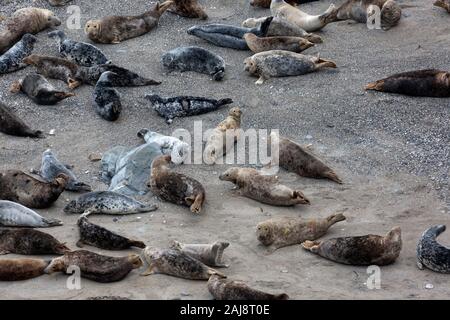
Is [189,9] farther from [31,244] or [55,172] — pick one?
[31,244]

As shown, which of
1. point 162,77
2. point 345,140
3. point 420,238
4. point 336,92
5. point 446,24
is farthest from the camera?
point 446,24

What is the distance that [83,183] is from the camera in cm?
941

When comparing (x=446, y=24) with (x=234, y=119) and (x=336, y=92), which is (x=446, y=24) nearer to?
(x=336, y=92)

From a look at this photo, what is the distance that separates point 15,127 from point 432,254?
4703mm

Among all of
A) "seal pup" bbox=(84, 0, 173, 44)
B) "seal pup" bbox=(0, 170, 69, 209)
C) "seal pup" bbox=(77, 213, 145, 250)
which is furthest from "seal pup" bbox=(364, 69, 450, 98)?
"seal pup" bbox=(77, 213, 145, 250)

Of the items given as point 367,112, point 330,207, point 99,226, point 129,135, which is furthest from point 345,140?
point 99,226

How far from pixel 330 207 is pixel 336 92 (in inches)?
94.3

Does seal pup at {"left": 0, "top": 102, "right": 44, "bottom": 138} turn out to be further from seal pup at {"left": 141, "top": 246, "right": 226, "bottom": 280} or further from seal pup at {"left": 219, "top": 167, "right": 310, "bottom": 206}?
seal pup at {"left": 141, "top": 246, "right": 226, "bottom": 280}

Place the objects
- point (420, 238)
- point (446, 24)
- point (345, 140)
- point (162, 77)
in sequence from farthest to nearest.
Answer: point (446, 24), point (162, 77), point (345, 140), point (420, 238)

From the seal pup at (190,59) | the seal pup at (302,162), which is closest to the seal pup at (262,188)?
the seal pup at (302,162)

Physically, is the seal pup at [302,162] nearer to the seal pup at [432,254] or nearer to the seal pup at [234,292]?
the seal pup at [432,254]

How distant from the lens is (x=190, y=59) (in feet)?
38.7

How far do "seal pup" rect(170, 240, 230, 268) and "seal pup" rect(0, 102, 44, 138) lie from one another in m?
3.19

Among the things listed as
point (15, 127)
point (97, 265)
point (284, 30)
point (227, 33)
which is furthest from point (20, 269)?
point (284, 30)
